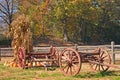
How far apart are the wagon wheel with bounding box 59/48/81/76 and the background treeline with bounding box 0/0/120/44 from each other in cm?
3509

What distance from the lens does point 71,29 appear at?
57.1m

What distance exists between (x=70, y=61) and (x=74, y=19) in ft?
132

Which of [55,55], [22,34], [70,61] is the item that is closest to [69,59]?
[70,61]

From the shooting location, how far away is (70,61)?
15242 millimetres

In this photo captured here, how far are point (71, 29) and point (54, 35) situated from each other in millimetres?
3362

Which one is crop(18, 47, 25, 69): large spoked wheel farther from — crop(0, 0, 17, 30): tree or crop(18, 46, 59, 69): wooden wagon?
crop(0, 0, 17, 30): tree

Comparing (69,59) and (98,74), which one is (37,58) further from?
(98,74)

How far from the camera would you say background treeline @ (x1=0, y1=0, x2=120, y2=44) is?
52.8 metres

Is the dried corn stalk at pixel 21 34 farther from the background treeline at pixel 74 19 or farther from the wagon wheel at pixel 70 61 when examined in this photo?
the background treeline at pixel 74 19

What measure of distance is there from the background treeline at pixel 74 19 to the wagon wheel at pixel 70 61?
35091 mm

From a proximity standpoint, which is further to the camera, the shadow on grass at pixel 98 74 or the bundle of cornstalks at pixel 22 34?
the bundle of cornstalks at pixel 22 34

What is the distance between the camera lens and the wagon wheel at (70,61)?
48.6ft

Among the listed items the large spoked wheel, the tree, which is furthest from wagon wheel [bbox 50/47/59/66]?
the tree

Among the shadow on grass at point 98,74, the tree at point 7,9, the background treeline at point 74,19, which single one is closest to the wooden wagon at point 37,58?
the shadow on grass at point 98,74
